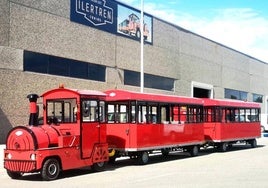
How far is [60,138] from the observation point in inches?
556

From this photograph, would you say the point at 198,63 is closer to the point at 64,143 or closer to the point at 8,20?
the point at 8,20

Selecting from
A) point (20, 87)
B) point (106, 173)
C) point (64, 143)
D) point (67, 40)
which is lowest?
point (106, 173)

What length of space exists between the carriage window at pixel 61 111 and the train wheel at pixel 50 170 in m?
1.68

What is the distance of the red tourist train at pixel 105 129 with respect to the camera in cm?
1367

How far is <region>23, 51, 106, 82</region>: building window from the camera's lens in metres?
28.3

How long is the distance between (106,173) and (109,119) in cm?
383

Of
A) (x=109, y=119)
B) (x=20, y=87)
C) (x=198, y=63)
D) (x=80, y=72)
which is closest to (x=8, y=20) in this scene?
(x=20, y=87)

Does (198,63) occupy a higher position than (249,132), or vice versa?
(198,63)

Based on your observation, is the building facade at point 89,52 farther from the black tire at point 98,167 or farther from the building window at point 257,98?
the building window at point 257,98

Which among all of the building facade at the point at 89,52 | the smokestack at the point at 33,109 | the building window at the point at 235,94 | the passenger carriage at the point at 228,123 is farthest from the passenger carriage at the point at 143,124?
the building window at the point at 235,94

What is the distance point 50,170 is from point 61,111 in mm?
2281

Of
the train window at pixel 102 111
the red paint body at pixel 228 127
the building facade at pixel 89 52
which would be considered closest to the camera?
the train window at pixel 102 111

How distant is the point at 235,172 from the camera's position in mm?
14953

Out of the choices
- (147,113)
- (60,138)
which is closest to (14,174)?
(60,138)
